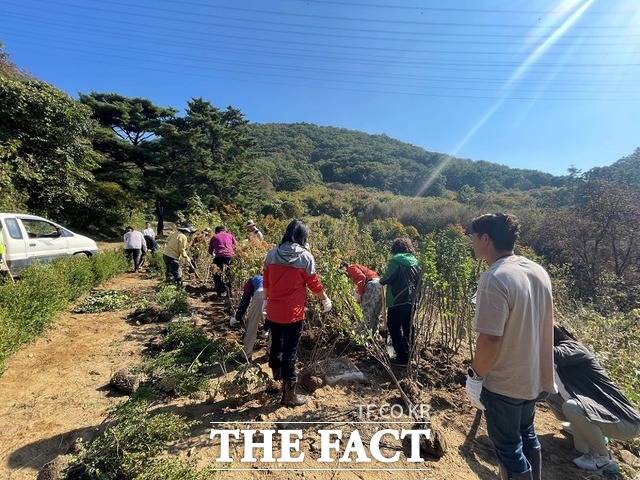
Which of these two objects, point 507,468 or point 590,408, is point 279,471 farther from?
point 590,408

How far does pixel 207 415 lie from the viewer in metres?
2.89

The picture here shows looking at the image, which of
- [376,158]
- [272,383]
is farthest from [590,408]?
[376,158]

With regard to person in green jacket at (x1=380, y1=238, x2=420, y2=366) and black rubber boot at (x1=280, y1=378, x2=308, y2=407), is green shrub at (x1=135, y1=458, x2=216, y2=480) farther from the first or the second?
person in green jacket at (x1=380, y1=238, x2=420, y2=366)

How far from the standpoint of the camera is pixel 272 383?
3.19 metres

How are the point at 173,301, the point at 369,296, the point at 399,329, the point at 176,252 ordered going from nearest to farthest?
the point at 399,329
the point at 369,296
the point at 173,301
the point at 176,252

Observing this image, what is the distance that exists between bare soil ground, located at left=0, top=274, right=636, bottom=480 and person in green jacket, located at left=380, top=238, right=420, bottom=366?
0.40m

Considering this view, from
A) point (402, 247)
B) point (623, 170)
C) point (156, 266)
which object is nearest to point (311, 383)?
point (402, 247)

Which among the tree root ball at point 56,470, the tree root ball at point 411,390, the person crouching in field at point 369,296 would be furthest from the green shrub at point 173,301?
the tree root ball at point 411,390

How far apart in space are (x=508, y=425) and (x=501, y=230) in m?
1.02

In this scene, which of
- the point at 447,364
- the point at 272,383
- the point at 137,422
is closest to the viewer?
the point at 137,422

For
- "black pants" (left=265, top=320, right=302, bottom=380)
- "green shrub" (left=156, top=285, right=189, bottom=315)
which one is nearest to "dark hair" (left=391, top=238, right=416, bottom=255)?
"black pants" (left=265, top=320, right=302, bottom=380)

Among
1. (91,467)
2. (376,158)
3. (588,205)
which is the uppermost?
(376,158)

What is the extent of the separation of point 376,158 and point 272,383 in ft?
212

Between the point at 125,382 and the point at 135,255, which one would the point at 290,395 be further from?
the point at 135,255
